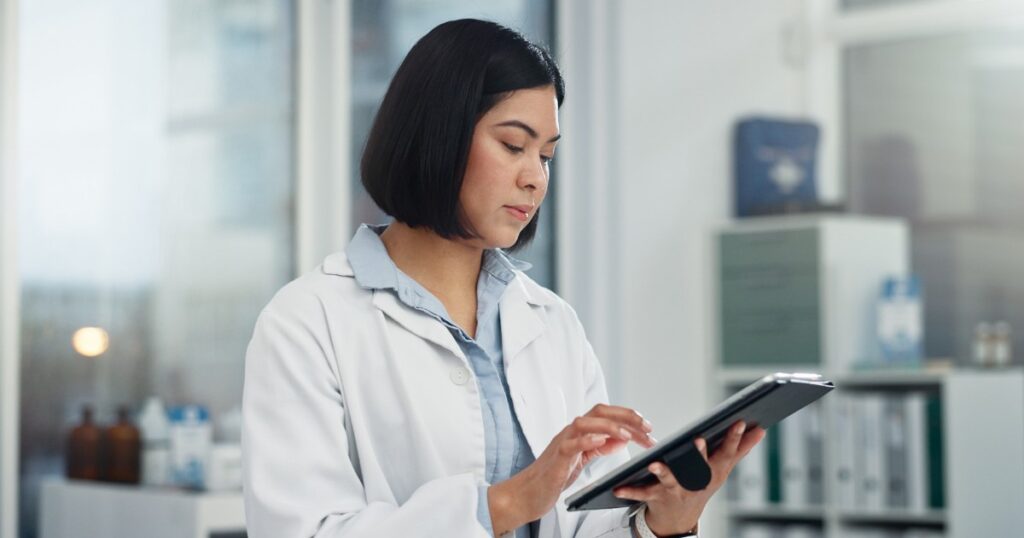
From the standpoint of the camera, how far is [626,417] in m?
1.36

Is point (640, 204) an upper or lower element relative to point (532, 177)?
upper

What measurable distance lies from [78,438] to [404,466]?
1930 millimetres

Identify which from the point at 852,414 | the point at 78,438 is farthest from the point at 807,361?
the point at 78,438

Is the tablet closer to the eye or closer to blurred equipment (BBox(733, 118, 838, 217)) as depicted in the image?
the eye

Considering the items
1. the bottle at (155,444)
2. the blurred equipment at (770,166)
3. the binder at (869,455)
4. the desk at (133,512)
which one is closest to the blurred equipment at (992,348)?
the binder at (869,455)

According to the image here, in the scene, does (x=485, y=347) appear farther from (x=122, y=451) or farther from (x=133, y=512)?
(x=122, y=451)

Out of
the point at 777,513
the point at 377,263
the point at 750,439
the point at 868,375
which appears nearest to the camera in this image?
the point at 750,439

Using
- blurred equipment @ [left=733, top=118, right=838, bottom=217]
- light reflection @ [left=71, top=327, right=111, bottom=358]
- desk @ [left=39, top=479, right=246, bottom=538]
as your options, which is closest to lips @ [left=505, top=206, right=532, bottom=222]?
desk @ [left=39, top=479, right=246, bottom=538]

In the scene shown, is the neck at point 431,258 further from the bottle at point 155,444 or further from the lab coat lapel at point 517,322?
the bottle at point 155,444

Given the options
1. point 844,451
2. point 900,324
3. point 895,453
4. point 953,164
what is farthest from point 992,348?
point 953,164

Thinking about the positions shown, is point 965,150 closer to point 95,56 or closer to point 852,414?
point 852,414

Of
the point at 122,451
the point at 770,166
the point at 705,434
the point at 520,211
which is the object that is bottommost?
the point at 122,451

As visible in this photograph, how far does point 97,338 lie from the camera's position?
3.26 m

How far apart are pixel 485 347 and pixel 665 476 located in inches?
10.9
